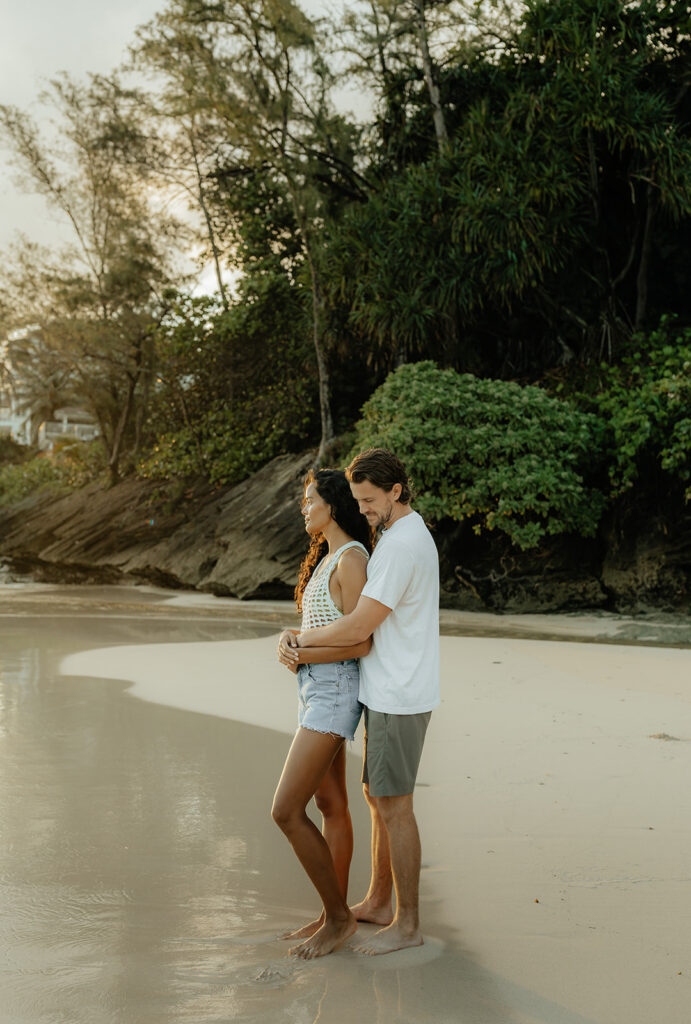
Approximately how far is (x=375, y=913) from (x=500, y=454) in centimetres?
927

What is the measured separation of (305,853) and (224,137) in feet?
62.4

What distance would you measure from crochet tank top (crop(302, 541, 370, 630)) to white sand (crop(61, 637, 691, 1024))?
3.35ft

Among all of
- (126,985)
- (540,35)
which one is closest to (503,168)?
(540,35)

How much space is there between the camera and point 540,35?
1284 cm

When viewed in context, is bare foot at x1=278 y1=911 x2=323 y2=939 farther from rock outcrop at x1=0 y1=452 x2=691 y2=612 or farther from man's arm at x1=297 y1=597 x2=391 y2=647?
rock outcrop at x1=0 y1=452 x2=691 y2=612

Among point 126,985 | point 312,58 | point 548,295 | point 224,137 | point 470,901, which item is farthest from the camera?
point 224,137

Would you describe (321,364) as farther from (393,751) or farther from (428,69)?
(393,751)

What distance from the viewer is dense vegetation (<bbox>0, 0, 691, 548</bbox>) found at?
1205 cm

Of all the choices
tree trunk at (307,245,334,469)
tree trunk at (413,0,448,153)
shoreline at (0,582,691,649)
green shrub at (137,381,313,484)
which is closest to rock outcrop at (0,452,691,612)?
shoreline at (0,582,691,649)

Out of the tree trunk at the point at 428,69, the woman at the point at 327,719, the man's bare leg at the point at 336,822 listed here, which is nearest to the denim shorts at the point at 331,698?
the woman at the point at 327,719

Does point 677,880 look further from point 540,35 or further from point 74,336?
point 74,336

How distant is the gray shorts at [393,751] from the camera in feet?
9.05

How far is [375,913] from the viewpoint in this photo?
10.1 feet

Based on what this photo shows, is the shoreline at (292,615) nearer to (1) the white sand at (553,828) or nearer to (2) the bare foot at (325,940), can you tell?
(1) the white sand at (553,828)
